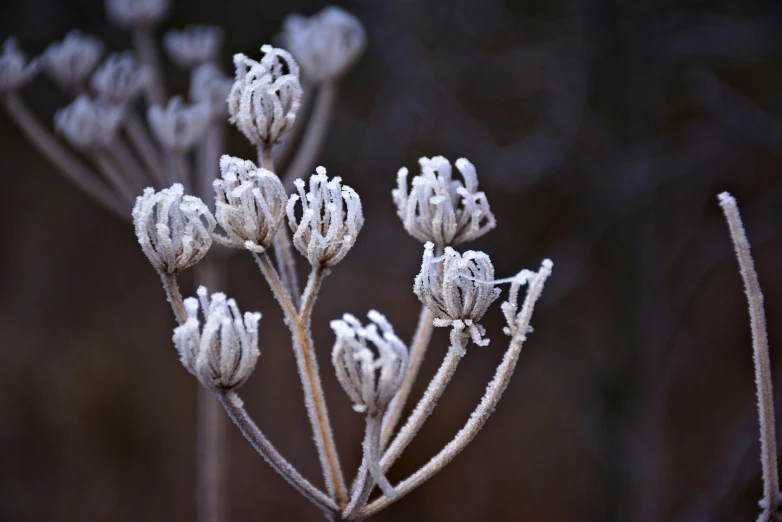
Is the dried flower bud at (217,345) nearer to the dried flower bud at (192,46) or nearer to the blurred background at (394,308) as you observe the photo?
the dried flower bud at (192,46)

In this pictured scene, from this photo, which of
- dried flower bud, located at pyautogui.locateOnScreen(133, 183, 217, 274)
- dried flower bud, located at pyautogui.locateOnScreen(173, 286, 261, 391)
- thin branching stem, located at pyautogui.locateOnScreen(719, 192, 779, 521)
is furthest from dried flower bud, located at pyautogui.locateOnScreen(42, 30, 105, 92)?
thin branching stem, located at pyautogui.locateOnScreen(719, 192, 779, 521)

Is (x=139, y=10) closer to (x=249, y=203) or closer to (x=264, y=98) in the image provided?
(x=264, y=98)

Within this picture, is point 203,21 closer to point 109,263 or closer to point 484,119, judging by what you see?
point 109,263

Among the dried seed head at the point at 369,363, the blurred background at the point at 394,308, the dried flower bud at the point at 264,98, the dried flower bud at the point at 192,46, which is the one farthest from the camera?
the blurred background at the point at 394,308

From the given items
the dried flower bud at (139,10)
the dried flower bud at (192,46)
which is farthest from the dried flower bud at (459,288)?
the dried flower bud at (139,10)

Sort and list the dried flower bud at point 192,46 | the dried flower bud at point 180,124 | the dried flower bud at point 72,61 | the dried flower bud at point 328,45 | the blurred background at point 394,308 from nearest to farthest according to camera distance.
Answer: the dried flower bud at point 180,124 → the dried flower bud at point 328,45 → the dried flower bud at point 72,61 → the dried flower bud at point 192,46 → the blurred background at point 394,308

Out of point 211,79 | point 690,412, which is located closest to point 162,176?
point 211,79

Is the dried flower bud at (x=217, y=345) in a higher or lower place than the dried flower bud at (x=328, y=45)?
lower

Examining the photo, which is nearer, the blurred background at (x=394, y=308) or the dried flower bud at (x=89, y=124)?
the dried flower bud at (x=89, y=124)
